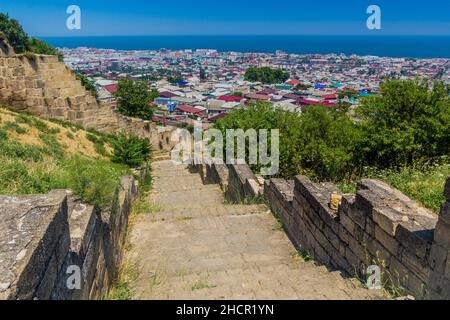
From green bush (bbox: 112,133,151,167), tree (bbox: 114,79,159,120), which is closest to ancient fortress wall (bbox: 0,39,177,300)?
green bush (bbox: 112,133,151,167)

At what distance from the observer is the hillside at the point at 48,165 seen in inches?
182

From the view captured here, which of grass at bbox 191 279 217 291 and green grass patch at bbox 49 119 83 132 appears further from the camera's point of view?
green grass patch at bbox 49 119 83 132

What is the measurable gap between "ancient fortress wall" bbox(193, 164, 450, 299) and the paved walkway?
Answer: 0.36 meters

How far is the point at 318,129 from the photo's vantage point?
1205 cm

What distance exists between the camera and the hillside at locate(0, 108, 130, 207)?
182 inches

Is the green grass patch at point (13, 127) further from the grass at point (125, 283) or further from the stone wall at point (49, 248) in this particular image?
the stone wall at point (49, 248)

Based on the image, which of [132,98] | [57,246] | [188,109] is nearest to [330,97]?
[188,109]

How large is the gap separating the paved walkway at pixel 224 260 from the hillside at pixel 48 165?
1.26 metres

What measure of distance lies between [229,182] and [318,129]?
332 cm

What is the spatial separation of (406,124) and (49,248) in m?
10.6

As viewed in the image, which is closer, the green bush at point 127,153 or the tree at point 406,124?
the tree at point 406,124

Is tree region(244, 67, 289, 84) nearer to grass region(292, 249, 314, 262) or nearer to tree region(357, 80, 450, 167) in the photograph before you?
tree region(357, 80, 450, 167)

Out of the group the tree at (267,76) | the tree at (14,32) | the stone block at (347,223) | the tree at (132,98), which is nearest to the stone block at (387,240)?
the stone block at (347,223)
